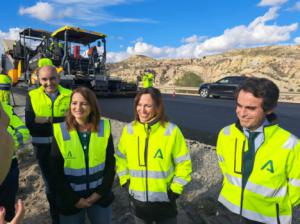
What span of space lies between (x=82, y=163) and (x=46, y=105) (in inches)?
51.3

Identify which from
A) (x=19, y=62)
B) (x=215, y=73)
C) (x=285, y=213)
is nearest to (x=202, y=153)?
(x=285, y=213)

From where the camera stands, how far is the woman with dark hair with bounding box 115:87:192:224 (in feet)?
8.83

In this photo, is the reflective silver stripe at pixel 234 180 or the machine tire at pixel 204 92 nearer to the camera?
the reflective silver stripe at pixel 234 180

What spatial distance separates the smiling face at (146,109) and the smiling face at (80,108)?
0.50 meters

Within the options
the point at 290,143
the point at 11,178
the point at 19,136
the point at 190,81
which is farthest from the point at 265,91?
the point at 190,81

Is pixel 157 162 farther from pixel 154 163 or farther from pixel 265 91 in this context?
Result: pixel 265 91

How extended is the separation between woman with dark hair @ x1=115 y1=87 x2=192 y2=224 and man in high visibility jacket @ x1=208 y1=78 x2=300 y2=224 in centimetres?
52

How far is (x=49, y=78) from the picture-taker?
369cm

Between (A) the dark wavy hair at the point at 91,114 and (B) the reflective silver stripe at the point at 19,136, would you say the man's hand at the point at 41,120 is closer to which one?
(B) the reflective silver stripe at the point at 19,136

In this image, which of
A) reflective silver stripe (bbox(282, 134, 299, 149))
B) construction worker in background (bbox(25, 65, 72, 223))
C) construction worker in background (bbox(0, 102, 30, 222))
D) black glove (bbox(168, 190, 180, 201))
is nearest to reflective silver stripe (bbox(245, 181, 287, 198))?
reflective silver stripe (bbox(282, 134, 299, 149))

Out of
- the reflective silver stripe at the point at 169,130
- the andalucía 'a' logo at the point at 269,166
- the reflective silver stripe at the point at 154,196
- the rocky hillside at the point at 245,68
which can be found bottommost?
the reflective silver stripe at the point at 154,196

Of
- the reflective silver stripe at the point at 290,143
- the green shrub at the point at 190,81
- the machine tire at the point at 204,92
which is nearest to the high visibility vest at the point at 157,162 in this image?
the reflective silver stripe at the point at 290,143

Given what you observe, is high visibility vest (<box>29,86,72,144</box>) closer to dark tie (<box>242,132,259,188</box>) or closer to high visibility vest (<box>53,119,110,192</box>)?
high visibility vest (<box>53,119,110,192</box>)

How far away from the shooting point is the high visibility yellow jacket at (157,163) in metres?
2.69
